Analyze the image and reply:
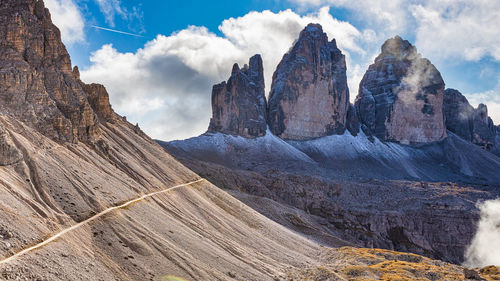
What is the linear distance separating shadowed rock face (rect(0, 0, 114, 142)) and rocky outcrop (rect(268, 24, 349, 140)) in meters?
121

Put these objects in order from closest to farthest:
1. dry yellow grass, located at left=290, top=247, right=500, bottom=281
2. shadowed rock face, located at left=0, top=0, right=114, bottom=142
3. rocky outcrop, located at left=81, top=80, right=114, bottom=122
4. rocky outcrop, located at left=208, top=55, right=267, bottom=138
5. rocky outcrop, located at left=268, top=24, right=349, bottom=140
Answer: shadowed rock face, located at left=0, top=0, right=114, bottom=142 < dry yellow grass, located at left=290, top=247, right=500, bottom=281 < rocky outcrop, located at left=81, top=80, right=114, bottom=122 < rocky outcrop, located at left=208, top=55, right=267, bottom=138 < rocky outcrop, located at left=268, top=24, right=349, bottom=140

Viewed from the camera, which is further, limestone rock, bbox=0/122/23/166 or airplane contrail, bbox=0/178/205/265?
limestone rock, bbox=0/122/23/166

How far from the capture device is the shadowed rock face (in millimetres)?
41094

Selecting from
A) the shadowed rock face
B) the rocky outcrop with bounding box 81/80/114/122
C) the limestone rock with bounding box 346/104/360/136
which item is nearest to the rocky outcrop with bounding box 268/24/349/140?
the limestone rock with bounding box 346/104/360/136

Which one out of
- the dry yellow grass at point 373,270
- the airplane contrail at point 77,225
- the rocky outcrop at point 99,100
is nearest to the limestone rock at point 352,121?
the dry yellow grass at point 373,270

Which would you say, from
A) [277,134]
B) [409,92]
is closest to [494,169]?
[409,92]

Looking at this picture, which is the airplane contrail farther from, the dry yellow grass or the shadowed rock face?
the dry yellow grass

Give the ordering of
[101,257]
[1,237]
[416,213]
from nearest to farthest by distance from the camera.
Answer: [1,237], [101,257], [416,213]

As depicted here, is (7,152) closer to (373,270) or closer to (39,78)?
(39,78)

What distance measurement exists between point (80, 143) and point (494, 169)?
190162 mm

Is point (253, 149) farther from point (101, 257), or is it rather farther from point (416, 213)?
point (101, 257)

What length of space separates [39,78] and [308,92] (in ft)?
459

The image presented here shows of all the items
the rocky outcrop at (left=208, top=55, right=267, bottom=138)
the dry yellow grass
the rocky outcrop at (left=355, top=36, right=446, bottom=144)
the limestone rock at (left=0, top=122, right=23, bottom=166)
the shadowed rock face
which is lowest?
the dry yellow grass

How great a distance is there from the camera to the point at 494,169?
18850 cm
